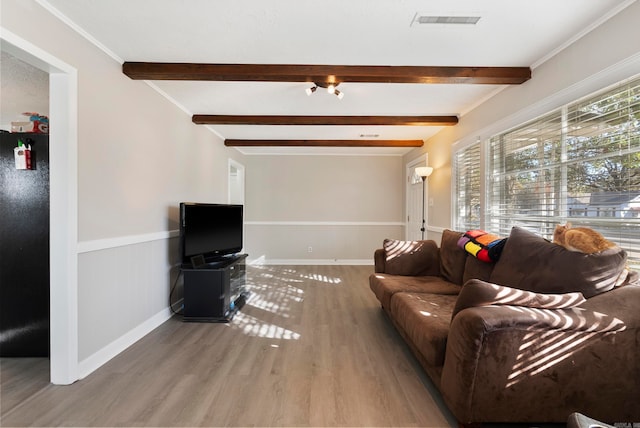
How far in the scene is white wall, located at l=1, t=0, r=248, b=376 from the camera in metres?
2.04

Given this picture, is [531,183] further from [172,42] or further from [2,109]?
[2,109]

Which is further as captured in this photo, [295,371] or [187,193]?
[187,193]

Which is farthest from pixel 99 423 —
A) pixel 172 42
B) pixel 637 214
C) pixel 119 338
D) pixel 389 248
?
pixel 637 214

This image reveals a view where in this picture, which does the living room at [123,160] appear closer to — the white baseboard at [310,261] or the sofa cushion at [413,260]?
the sofa cushion at [413,260]

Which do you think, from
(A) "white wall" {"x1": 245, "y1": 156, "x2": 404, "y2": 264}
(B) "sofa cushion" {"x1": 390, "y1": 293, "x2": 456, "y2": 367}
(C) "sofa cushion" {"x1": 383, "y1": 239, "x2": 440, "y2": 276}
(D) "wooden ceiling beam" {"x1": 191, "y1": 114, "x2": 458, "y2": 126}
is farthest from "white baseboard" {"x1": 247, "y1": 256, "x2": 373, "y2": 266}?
(B) "sofa cushion" {"x1": 390, "y1": 293, "x2": 456, "y2": 367}

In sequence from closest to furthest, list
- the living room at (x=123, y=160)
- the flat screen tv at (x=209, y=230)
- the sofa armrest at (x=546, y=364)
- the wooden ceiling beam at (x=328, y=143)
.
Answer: the sofa armrest at (x=546, y=364) < the living room at (x=123, y=160) < the flat screen tv at (x=209, y=230) < the wooden ceiling beam at (x=328, y=143)

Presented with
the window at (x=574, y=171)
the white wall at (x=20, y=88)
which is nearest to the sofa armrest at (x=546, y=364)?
the window at (x=574, y=171)

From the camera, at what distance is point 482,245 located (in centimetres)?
255

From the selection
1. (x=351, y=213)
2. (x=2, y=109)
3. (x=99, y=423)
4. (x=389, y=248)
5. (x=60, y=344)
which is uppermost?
(x=2, y=109)

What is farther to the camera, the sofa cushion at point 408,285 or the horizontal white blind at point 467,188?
the horizontal white blind at point 467,188

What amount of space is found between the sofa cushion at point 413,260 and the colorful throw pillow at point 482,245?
1.68ft

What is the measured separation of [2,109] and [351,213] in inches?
209

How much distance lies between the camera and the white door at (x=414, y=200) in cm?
538

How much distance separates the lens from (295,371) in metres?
2.14
